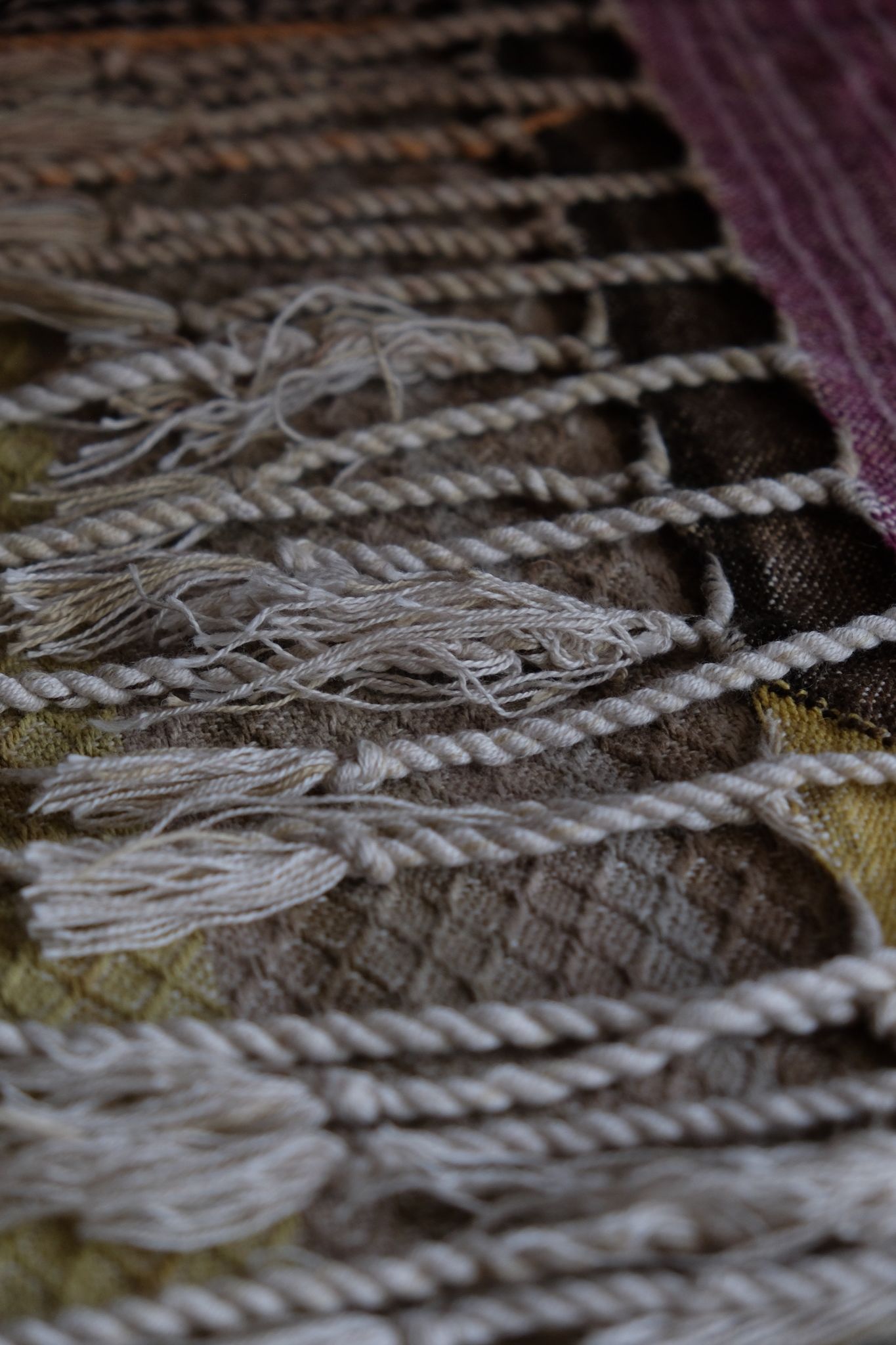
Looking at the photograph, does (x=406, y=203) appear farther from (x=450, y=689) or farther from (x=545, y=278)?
(x=450, y=689)

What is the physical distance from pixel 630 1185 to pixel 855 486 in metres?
0.57

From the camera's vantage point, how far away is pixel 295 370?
1.01 metres

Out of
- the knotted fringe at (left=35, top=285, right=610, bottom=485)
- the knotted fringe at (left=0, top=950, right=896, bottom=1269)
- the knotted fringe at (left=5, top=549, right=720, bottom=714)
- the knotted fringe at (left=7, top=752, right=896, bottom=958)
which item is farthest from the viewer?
the knotted fringe at (left=35, top=285, right=610, bottom=485)

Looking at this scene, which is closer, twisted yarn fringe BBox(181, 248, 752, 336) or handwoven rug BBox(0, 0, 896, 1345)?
handwoven rug BBox(0, 0, 896, 1345)

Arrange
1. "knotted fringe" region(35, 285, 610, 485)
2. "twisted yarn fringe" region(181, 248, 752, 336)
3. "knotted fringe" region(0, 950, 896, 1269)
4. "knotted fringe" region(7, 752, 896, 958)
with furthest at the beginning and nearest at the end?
1. "twisted yarn fringe" region(181, 248, 752, 336)
2. "knotted fringe" region(35, 285, 610, 485)
3. "knotted fringe" region(7, 752, 896, 958)
4. "knotted fringe" region(0, 950, 896, 1269)

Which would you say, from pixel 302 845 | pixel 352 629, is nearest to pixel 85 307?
pixel 352 629

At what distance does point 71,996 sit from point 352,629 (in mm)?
307

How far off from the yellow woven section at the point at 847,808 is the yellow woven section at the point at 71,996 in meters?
0.41

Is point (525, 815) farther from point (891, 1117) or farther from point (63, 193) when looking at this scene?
point (63, 193)

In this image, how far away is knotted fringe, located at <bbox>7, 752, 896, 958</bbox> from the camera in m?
0.73

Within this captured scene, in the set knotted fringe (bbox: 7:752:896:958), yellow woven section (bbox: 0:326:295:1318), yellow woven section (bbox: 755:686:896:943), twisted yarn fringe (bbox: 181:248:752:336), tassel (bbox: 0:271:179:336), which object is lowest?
yellow woven section (bbox: 0:326:295:1318)

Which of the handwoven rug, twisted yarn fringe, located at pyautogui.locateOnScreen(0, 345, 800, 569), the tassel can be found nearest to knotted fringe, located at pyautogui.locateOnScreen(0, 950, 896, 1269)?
the handwoven rug

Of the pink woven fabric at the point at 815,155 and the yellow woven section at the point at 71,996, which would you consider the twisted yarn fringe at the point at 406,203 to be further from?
the yellow woven section at the point at 71,996

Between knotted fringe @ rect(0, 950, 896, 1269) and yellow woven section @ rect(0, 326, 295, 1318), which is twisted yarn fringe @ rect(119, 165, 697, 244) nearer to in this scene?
yellow woven section @ rect(0, 326, 295, 1318)
